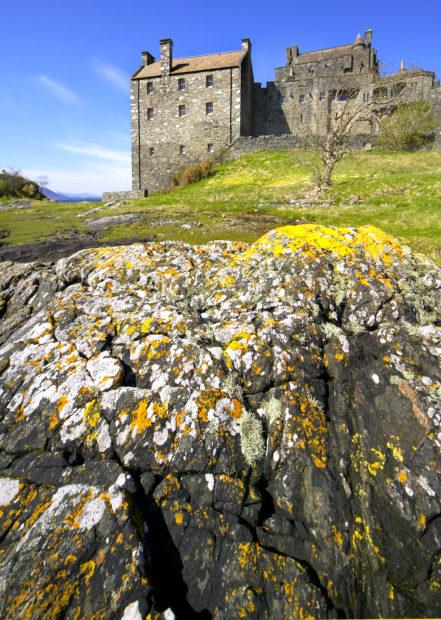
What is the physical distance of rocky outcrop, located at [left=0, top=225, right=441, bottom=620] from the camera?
143 inches

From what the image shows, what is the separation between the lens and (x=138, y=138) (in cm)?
5762

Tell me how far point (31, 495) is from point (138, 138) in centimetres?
6204

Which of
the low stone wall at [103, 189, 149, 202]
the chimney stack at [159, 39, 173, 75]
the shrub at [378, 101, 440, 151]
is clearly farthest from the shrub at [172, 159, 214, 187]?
the shrub at [378, 101, 440, 151]

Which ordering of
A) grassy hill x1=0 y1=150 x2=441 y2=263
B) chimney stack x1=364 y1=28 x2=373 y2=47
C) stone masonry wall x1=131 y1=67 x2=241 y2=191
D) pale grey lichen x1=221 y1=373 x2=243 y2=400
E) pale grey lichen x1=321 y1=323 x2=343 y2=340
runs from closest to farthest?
pale grey lichen x1=221 y1=373 x2=243 y2=400 → pale grey lichen x1=321 y1=323 x2=343 y2=340 → grassy hill x1=0 y1=150 x2=441 y2=263 → stone masonry wall x1=131 y1=67 x2=241 y2=191 → chimney stack x1=364 y1=28 x2=373 y2=47

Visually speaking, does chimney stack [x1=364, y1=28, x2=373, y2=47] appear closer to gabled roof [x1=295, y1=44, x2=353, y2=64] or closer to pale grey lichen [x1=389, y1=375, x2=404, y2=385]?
gabled roof [x1=295, y1=44, x2=353, y2=64]

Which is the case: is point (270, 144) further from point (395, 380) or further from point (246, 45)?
point (395, 380)

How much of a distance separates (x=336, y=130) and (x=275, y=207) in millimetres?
9924

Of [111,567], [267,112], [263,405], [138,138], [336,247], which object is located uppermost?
[267,112]

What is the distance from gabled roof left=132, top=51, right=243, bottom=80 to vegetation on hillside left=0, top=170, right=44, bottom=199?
24.9m

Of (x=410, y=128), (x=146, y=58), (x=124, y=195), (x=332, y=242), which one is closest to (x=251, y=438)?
(x=332, y=242)

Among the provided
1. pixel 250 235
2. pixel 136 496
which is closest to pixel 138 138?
pixel 250 235

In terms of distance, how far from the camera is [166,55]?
53.8m

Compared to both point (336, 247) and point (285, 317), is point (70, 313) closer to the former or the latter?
point (285, 317)

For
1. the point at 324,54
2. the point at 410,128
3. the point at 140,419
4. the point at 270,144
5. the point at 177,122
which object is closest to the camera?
the point at 140,419
